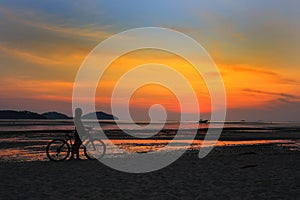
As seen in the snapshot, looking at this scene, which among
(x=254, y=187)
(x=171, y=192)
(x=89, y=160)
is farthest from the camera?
(x=89, y=160)

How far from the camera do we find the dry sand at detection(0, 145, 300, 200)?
1124 centimetres

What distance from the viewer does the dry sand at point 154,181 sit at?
11.2 metres

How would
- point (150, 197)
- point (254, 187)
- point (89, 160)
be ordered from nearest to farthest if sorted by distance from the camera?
point (150, 197) < point (254, 187) < point (89, 160)

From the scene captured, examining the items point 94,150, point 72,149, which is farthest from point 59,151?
point 94,150

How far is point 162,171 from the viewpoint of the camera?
53.3 ft

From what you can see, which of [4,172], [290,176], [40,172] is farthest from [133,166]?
[290,176]

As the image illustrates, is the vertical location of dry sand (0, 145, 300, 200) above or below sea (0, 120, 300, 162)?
below

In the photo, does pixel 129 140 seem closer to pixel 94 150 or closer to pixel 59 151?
pixel 94 150

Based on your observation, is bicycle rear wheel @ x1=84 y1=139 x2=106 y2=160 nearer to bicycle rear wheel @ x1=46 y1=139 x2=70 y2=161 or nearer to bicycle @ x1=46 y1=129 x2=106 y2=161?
bicycle @ x1=46 y1=129 x2=106 y2=161

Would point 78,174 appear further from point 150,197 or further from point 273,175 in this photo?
point 273,175

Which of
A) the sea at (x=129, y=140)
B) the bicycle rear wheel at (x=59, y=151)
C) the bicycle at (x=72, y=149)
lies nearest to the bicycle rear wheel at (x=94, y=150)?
the bicycle at (x=72, y=149)

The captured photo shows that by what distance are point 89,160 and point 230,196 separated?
10.3 metres

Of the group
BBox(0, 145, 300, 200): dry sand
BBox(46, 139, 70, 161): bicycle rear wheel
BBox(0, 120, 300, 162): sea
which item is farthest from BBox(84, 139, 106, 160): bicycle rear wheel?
BBox(0, 145, 300, 200): dry sand

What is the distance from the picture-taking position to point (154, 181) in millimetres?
13609
